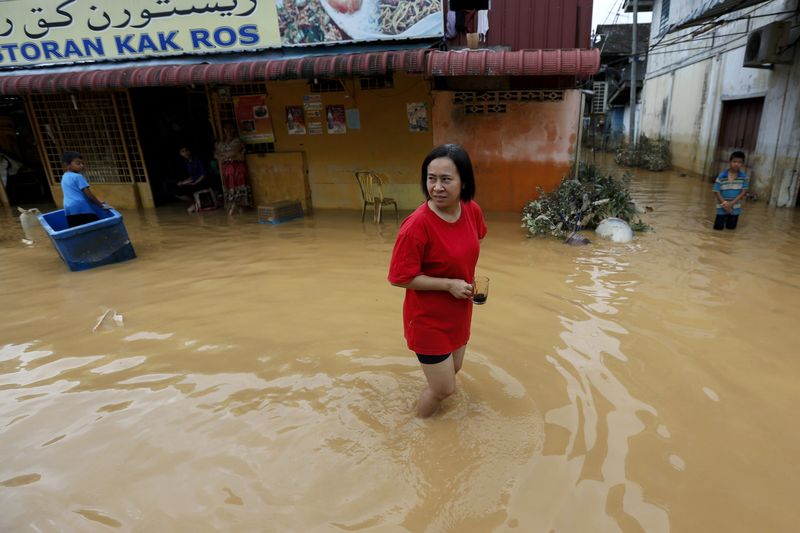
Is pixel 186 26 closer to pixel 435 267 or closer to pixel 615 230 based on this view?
pixel 615 230

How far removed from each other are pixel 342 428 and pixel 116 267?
4.77 metres

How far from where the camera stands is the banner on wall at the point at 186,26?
729cm

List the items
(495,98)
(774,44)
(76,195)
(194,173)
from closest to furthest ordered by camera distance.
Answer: (76,195) → (495,98) → (774,44) → (194,173)

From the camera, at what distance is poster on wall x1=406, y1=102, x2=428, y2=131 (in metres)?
8.47

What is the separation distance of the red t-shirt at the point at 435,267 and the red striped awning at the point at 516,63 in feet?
15.0

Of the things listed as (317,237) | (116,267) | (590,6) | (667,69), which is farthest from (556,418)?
(667,69)

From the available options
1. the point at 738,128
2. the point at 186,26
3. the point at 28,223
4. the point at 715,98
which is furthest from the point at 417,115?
the point at 715,98

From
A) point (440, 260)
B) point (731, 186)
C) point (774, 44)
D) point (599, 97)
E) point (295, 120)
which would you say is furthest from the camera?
point (599, 97)

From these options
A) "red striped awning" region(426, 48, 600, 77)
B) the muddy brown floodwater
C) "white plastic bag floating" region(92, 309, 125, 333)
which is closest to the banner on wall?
"red striped awning" region(426, 48, 600, 77)

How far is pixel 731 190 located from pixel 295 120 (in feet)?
24.5

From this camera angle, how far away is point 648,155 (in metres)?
16.0

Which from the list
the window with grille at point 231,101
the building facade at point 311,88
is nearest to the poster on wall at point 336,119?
the building facade at point 311,88

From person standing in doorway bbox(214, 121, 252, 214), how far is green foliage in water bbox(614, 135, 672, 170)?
12.9 m

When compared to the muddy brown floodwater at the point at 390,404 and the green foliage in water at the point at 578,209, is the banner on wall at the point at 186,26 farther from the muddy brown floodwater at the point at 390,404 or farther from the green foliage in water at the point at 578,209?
the muddy brown floodwater at the point at 390,404
